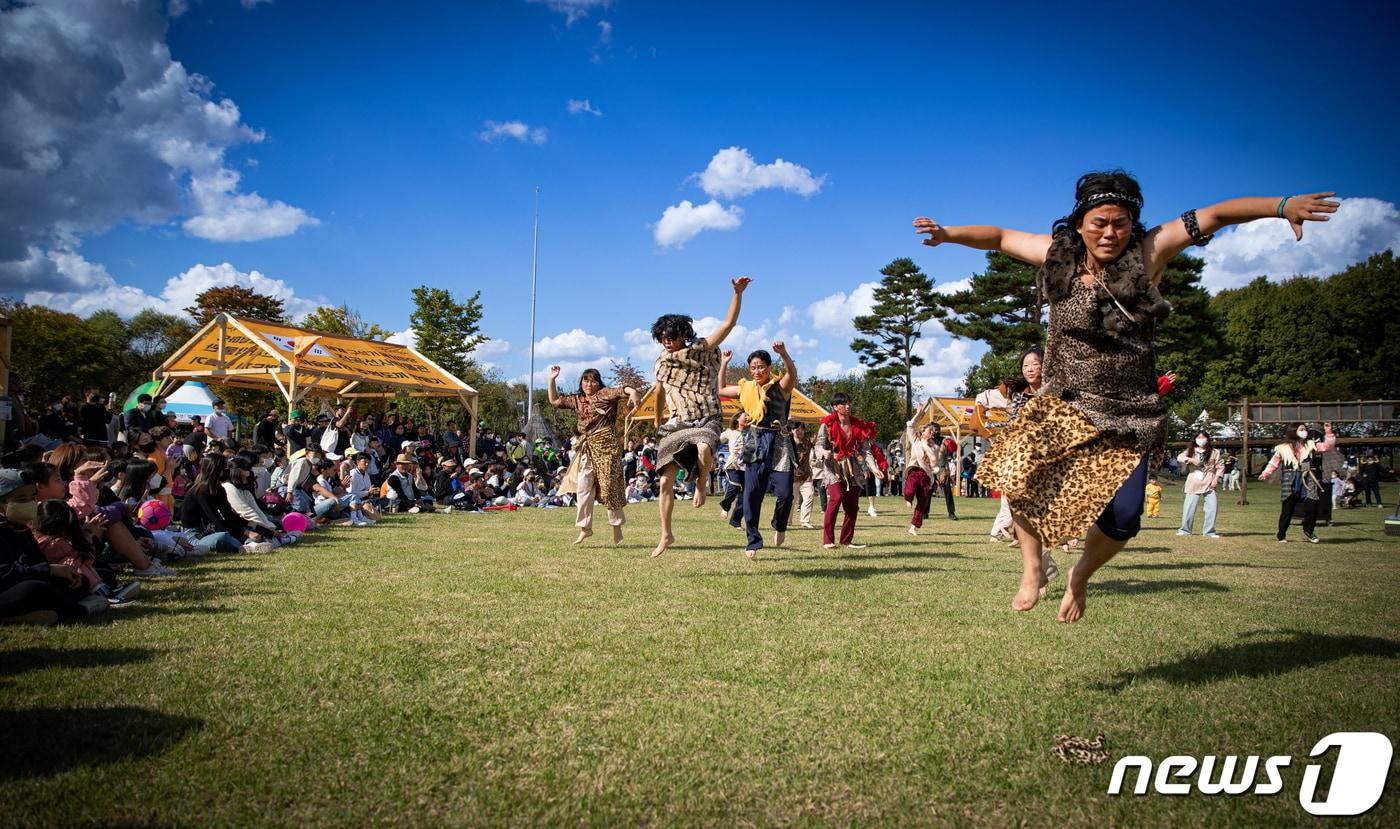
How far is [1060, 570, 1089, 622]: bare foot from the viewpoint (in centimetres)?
464

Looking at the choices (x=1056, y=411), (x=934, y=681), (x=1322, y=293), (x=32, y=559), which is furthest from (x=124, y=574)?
(x=1322, y=293)

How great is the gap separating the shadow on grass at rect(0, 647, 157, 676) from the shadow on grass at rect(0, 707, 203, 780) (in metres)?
0.92

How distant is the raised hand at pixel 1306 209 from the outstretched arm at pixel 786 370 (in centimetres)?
439

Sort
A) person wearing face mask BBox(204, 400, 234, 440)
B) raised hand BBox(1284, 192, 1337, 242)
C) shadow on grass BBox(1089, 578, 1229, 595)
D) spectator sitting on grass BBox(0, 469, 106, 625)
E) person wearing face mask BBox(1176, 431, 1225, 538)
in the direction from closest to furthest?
1. raised hand BBox(1284, 192, 1337, 242)
2. spectator sitting on grass BBox(0, 469, 106, 625)
3. shadow on grass BBox(1089, 578, 1229, 595)
4. person wearing face mask BBox(1176, 431, 1225, 538)
5. person wearing face mask BBox(204, 400, 234, 440)

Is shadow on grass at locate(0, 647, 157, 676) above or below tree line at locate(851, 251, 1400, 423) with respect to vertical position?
below

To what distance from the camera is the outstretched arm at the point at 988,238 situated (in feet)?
15.6

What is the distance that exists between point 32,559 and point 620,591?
14.1 feet

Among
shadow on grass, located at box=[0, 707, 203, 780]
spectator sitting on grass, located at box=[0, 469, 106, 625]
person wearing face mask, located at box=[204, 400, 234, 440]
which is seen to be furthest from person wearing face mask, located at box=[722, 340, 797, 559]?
person wearing face mask, located at box=[204, 400, 234, 440]

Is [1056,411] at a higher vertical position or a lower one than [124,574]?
higher

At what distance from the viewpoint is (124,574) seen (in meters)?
8.05

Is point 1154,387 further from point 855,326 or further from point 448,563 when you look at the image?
point 855,326

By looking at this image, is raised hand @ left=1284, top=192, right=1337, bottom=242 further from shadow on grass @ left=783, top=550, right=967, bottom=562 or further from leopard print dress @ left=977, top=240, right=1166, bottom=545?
shadow on grass @ left=783, top=550, right=967, bottom=562

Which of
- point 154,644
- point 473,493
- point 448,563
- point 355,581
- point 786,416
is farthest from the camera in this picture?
point 473,493

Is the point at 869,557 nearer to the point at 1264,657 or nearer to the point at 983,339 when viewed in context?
the point at 1264,657
